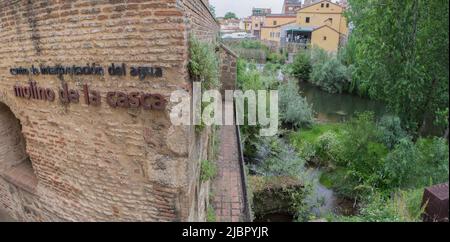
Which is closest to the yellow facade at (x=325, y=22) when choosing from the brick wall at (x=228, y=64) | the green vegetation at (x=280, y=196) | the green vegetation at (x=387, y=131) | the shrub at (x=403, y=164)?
the brick wall at (x=228, y=64)

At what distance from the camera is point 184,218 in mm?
3250

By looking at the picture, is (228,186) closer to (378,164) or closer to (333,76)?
(378,164)

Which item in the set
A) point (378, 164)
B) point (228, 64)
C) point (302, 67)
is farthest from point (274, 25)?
point (378, 164)

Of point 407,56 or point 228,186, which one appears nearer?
point 228,186

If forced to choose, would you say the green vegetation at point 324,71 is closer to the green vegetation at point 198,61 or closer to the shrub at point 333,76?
the shrub at point 333,76

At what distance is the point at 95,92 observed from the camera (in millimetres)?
3146

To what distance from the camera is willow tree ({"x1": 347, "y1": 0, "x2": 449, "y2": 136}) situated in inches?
287

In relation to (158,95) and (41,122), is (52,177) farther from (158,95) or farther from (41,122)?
(158,95)

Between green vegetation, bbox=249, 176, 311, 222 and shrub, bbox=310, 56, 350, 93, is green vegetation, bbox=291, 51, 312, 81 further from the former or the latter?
green vegetation, bbox=249, 176, 311, 222

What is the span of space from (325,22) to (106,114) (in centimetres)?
3902

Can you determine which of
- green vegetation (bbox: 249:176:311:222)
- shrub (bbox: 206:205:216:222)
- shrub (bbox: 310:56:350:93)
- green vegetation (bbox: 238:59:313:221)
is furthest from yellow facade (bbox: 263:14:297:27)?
shrub (bbox: 206:205:216:222)

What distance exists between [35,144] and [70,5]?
87.4 inches

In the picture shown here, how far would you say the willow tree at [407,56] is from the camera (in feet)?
23.9
